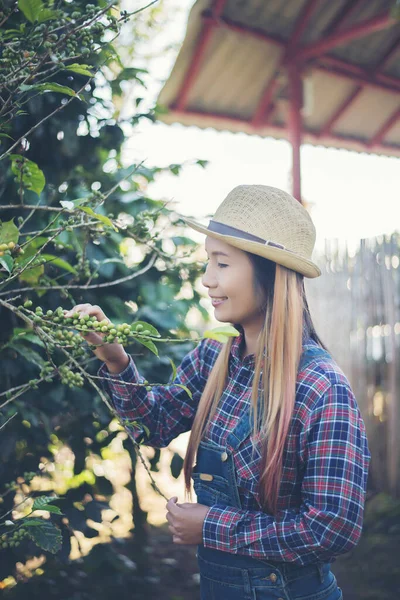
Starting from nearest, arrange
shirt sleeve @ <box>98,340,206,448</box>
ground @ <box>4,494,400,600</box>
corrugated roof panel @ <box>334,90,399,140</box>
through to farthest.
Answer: shirt sleeve @ <box>98,340,206,448</box> < ground @ <box>4,494,400,600</box> < corrugated roof panel @ <box>334,90,399,140</box>

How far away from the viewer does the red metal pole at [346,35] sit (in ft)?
16.6

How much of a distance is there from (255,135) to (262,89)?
2.51 feet

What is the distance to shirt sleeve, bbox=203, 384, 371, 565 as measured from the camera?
4.93 feet

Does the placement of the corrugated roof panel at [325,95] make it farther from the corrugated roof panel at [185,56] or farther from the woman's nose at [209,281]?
the woman's nose at [209,281]

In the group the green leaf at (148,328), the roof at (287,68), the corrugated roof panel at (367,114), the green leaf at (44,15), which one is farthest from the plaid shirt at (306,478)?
the corrugated roof panel at (367,114)

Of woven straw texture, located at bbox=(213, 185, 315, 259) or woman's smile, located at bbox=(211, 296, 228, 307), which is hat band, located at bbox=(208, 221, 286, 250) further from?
woman's smile, located at bbox=(211, 296, 228, 307)

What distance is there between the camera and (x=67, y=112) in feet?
6.86

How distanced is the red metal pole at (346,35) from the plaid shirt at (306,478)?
4.20 metres

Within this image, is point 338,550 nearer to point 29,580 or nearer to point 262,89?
point 29,580

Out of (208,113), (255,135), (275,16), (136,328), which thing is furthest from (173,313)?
(255,135)

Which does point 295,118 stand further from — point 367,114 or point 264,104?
point 367,114

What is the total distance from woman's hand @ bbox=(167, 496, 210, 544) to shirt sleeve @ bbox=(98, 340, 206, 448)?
0.25 metres

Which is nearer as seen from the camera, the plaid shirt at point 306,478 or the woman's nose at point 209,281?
the plaid shirt at point 306,478

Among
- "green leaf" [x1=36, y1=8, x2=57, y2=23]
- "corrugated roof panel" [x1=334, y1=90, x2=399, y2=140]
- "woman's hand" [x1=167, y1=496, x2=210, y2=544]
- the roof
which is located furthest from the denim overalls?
"corrugated roof panel" [x1=334, y1=90, x2=399, y2=140]
